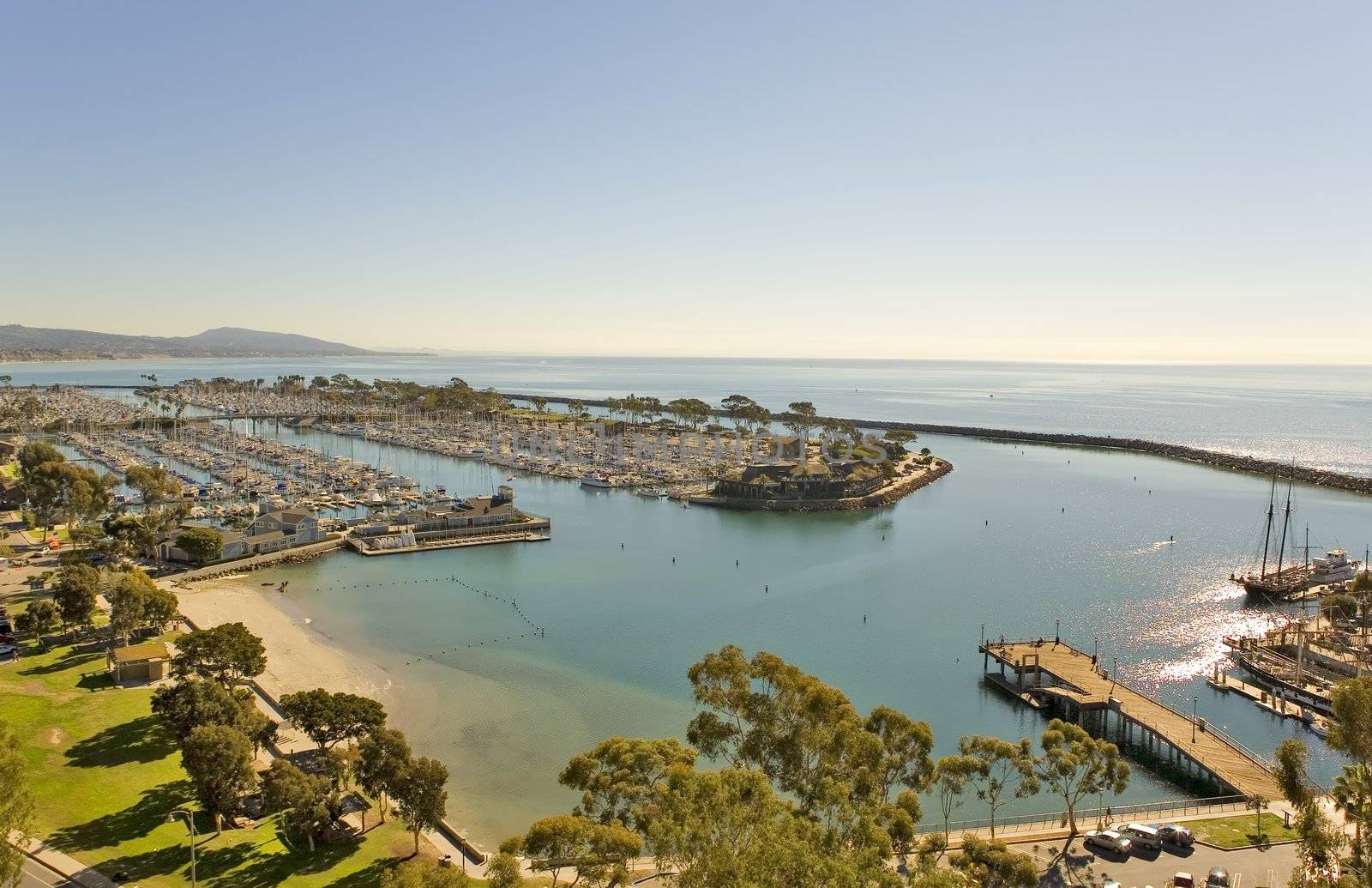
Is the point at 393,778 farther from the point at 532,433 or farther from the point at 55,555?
the point at 532,433

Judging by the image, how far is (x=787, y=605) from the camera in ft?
124

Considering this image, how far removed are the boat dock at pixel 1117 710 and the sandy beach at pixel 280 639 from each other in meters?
22.1

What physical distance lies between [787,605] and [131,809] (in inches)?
1031

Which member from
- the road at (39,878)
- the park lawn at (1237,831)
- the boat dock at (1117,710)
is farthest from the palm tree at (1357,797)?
the road at (39,878)

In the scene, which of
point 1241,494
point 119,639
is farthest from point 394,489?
point 1241,494

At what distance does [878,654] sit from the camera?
31391mm

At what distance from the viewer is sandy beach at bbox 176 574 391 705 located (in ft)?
89.2

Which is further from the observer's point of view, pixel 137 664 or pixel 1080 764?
pixel 137 664

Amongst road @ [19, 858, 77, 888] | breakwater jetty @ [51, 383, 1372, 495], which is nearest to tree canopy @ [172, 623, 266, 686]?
road @ [19, 858, 77, 888]

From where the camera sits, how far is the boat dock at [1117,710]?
22.5 metres

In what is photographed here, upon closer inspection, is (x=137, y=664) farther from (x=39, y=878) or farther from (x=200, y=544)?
(x=200, y=544)

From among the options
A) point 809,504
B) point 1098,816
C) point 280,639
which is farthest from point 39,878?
point 809,504

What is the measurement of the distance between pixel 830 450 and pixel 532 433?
34917 mm

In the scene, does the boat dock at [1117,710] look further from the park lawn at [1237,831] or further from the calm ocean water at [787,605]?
the park lawn at [1237,831]
